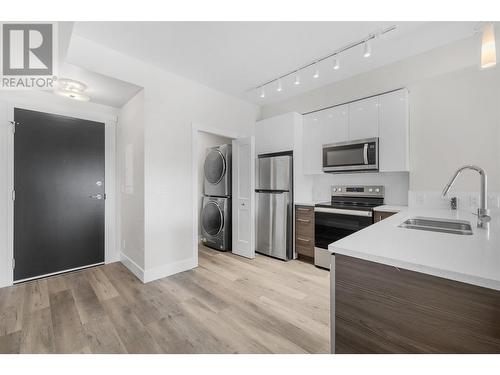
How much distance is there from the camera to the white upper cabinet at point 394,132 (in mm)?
2512

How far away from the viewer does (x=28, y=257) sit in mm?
2562

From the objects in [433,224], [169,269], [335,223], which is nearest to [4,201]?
[169,269]

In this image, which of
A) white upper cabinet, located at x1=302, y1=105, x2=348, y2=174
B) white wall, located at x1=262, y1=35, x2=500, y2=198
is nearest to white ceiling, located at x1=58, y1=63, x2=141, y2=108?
white upper cabinet, located at x1=302, y1=105, x2=348, y2=174

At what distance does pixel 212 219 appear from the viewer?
3.94m

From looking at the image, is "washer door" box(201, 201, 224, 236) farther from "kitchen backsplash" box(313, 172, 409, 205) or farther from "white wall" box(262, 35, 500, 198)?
"white wall" box(262, 35, 500, 198)

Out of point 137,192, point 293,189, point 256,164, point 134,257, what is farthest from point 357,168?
point 134,257

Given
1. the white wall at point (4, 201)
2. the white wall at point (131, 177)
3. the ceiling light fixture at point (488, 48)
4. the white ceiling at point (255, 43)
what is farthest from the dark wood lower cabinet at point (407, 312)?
the white wall at point (4, 201)

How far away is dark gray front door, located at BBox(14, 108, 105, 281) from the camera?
8.28ft

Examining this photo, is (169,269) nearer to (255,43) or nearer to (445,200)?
(255,43)

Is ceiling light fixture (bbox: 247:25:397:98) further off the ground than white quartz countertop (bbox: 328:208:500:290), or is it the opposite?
ceiling light fixture (bbox: 247:25:397:98)

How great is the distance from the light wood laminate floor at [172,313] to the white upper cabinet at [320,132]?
1.53m

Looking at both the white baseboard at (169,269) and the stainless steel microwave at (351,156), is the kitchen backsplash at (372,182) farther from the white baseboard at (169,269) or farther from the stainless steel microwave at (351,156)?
the white baseboard at (169,269)

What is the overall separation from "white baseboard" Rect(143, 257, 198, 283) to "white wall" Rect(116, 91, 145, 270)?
0.42 feet
